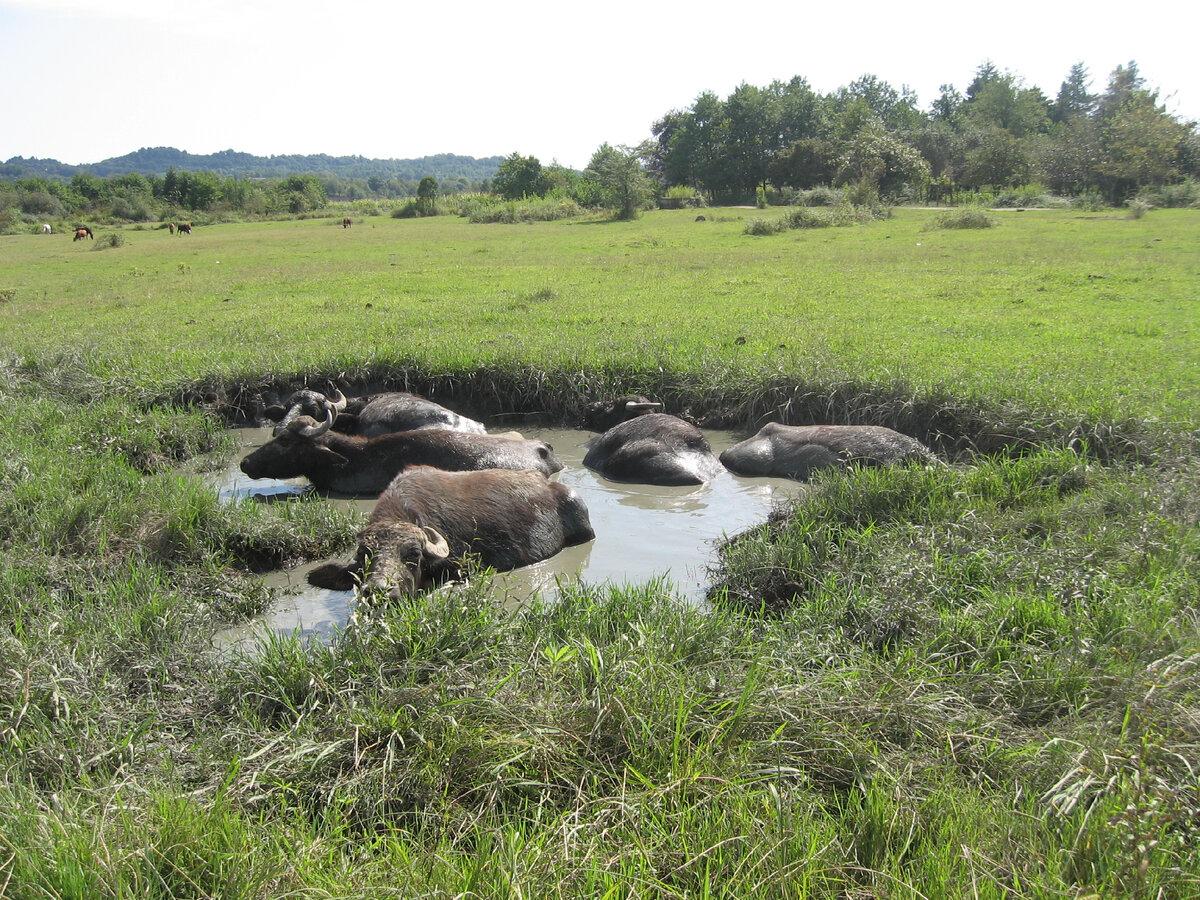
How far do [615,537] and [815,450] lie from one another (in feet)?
6.26

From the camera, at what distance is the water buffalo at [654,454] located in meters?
7.20

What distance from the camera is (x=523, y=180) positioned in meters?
69.2

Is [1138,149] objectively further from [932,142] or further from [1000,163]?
[932,142]

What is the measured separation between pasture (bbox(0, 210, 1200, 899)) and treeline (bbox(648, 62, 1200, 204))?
34.3 m

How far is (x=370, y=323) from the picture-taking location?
39.3 ft

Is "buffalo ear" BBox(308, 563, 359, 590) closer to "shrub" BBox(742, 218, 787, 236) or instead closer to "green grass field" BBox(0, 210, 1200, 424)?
"green grass field" BBox(0, 210, 1200, 424)

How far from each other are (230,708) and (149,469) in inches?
187

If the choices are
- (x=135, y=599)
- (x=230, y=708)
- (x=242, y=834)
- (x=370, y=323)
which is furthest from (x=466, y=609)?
(x=370, y=323)

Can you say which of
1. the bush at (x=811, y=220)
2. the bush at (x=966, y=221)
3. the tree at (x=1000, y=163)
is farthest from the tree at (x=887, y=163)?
the bush at (x=966, y=221)

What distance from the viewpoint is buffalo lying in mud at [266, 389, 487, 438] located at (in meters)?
8.19

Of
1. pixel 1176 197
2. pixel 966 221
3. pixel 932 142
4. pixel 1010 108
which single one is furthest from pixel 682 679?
pixel 1010 108

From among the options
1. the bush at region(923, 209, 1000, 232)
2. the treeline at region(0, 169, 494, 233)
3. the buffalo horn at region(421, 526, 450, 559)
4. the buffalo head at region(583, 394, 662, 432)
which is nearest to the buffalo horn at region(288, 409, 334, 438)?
the buffalo horn at region(421, 526, 450, 559)

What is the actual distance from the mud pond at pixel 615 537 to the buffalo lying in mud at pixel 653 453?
0.32 feet

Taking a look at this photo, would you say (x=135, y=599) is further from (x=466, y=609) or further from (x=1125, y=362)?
(x=1125, y=362)
